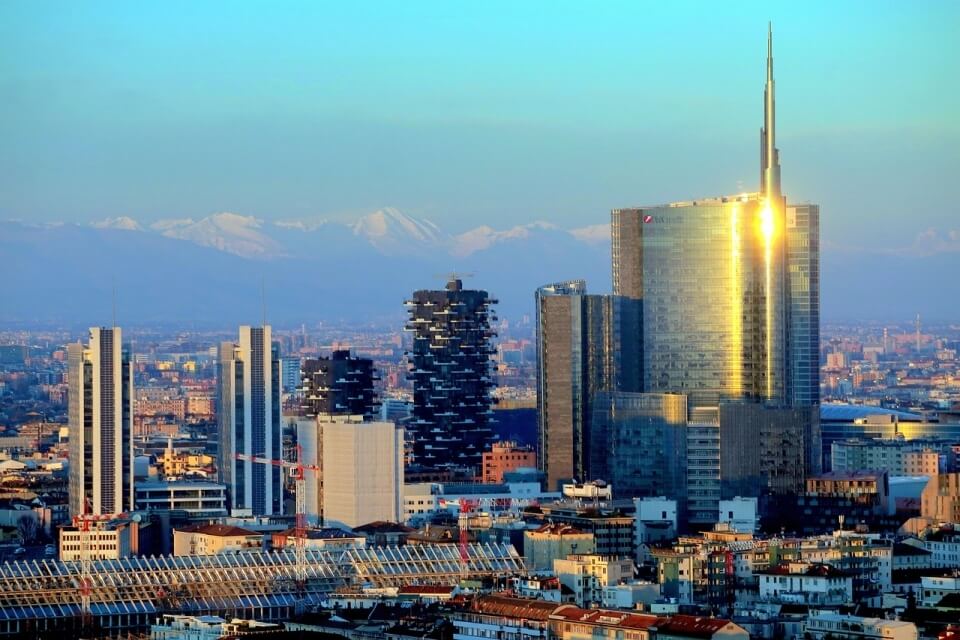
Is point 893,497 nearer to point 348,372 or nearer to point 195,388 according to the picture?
point 348,372

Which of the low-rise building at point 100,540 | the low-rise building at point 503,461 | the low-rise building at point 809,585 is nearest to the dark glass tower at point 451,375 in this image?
the low-rise building at point 503,461

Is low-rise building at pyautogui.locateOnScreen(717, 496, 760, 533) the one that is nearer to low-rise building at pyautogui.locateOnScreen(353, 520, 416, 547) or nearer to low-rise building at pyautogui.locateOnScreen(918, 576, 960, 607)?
low-rise building at pyautogui.locateOnScreen(353, 520, 416, 547)

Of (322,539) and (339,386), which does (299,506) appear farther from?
(339,386)

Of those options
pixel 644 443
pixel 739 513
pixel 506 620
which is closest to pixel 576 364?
pixel 644 443

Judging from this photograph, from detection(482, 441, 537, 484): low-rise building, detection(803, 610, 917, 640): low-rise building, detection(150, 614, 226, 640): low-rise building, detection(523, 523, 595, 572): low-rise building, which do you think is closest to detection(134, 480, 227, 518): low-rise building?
detection(482, 441, 537, 484): low-rise building

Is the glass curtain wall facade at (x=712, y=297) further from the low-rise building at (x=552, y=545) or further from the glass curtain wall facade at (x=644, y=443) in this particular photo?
the low-rise building at (x=552, y=545)

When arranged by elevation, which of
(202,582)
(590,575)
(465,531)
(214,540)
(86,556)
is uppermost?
(465,531)
